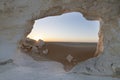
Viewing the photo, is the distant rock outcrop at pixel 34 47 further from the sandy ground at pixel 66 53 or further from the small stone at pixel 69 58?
the small stone at pixel 69 58

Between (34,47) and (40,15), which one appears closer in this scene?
(40,15)

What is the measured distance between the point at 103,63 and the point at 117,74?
1.79ft

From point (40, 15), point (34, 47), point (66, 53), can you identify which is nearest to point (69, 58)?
point (66, 53)

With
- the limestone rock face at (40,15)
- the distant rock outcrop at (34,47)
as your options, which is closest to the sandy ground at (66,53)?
the distant rock outcrop at (34,47)

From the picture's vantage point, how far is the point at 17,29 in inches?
284

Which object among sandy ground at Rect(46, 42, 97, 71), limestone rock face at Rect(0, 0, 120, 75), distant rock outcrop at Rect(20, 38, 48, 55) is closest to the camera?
limestone rock face at Rect(0, 0, 120, 75)

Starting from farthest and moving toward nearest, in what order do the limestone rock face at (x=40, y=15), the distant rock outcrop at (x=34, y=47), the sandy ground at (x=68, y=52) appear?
the distant rock outcrop at (x=34, y=47) → the sandy ground at (x=68, y=52) → the limestone rock face at (x=40, y=15)

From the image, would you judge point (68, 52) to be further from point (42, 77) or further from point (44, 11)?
point (42, 77)

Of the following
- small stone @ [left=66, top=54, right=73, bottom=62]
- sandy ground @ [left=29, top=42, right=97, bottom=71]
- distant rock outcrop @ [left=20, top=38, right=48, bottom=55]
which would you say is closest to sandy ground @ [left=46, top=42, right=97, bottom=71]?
sandy ground @ [left=29, top=42, right=97, bottom=71]

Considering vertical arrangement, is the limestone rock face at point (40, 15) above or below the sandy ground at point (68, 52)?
above

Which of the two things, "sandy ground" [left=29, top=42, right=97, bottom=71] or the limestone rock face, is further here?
"sandy ground" [left=29, top=42, right=97, bottom=71]

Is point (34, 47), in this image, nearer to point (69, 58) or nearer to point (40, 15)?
point (69, 58)

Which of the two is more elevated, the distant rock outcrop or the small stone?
the distant rock outcrop

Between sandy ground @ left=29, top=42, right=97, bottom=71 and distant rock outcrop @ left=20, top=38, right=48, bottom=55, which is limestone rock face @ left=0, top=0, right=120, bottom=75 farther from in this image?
distant rock outcrop @ left=20, top=38, right=48, bottom=55
